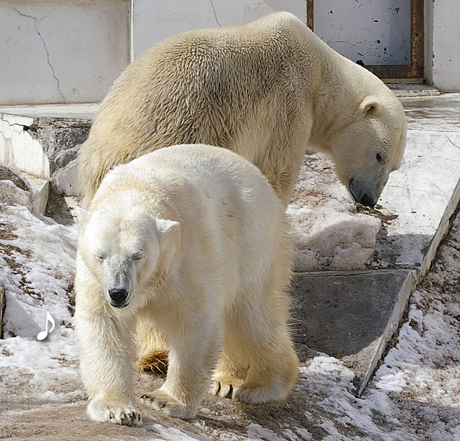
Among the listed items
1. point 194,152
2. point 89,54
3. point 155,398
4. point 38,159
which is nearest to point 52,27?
point 89,54

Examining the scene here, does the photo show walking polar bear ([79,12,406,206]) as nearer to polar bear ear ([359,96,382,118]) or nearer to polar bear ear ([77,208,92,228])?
polar bear ear ([359,96,382,118])

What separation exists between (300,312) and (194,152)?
1.47m

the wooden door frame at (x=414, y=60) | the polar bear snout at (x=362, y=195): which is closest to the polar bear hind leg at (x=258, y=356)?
the polar bear snout at (x=362, y=195)

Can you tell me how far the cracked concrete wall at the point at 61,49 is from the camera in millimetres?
7234

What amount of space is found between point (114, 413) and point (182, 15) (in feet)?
18.7

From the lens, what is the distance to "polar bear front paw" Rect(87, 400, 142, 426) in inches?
86.2

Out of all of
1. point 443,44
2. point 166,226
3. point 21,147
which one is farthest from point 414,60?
point 166,226

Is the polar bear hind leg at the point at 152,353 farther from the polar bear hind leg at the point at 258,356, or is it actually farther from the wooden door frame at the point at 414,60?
the wooden door frame at the point at 414,60

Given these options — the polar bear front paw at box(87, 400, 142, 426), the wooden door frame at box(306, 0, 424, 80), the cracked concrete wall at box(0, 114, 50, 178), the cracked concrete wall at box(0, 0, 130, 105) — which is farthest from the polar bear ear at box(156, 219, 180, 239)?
the wooden door frame at box(306, 0, 424, 80)

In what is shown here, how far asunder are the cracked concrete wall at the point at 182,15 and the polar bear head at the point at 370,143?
3221 mm

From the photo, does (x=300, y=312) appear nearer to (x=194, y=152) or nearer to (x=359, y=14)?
(x=194, y=152)

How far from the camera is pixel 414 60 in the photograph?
8281mm

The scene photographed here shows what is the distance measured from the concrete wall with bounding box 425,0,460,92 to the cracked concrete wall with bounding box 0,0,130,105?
3.19 meters

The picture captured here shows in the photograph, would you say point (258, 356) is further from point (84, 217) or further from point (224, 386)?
point (84, 217)
